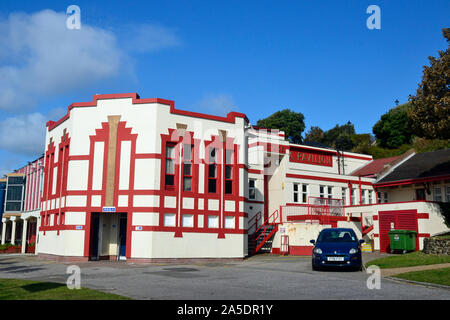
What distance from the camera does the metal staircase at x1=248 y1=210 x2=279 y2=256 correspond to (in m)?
28.8

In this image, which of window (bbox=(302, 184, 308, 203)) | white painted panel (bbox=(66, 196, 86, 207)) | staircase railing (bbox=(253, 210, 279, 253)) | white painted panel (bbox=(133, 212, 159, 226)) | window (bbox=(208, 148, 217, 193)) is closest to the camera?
white painted panel (bbox=(133, 212, 159, 226))

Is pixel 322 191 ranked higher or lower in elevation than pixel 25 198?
higher

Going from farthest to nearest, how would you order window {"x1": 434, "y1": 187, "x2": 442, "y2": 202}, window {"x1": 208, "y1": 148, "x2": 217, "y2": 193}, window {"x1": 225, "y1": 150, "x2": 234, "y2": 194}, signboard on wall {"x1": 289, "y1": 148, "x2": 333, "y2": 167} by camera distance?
1. signboard on wall {"x1": 289, "y1": 148, "x2": 333, "y2": 167}
2. window {"x1": 434, "y1": 187, "x2": 442, "y2": 202}
3. window {"x1": 225, "y1": 150, "x2": 234, "y2": 194}
4. window {"x1": 208, "y1": 148, "x2": 217, "y2": 193}

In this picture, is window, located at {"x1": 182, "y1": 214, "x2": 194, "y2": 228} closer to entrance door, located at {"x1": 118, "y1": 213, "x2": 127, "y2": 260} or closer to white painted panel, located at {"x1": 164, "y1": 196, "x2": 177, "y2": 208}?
white painted panel, located at {"x1": 164, "y1": 196, "x2": 177, "y2": 208}

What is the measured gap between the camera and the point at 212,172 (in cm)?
2508

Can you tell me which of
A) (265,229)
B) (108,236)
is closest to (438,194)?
(265,229)

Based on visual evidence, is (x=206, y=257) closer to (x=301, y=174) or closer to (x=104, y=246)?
(x=104, y=246)

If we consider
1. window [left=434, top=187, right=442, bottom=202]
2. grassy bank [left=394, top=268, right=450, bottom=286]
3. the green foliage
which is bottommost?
grassy bank [left=394, top=268, right=450, bottom=286]

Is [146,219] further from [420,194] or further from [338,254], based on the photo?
[420,194]

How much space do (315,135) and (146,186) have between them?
63.1m

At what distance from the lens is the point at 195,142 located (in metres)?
24.5

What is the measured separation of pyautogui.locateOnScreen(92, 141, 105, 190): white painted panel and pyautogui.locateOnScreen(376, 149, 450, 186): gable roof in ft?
74.0

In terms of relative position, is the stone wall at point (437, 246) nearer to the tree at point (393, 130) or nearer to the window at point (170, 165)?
the window at point (170, 165)

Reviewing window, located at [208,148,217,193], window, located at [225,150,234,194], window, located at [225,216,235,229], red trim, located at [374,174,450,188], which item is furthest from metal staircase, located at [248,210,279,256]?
red trim, located at [374,174,450,188]
